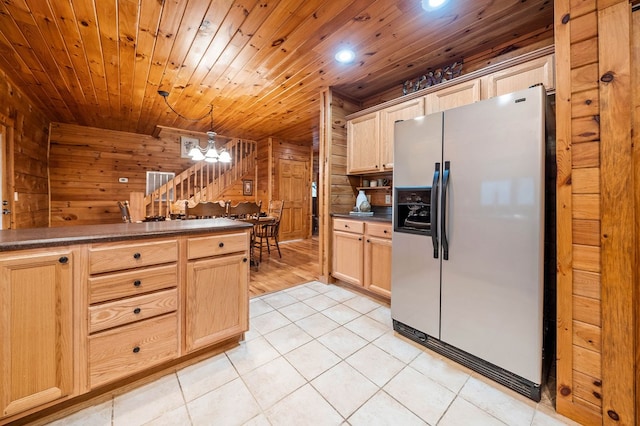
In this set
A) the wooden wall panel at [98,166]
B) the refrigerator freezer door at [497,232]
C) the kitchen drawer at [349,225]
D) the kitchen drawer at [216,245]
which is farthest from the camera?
the wooden wall panel at [98,166]

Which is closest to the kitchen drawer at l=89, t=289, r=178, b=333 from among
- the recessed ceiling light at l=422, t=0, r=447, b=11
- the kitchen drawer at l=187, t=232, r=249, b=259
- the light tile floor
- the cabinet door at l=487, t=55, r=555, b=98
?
the kitchen drawer at l=187, t=232, r=249, b=259

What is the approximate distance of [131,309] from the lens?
57.4 inches

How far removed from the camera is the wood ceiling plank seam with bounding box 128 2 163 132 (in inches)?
73.9

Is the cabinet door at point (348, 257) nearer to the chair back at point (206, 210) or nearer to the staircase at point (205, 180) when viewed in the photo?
the chair back at point (206, 210)

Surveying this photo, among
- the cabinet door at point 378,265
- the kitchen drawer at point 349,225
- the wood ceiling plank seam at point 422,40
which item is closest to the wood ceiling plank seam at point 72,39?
the wood ceiling plank seam at point 422,40

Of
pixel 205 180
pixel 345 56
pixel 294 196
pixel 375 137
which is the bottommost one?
pixel 294 196

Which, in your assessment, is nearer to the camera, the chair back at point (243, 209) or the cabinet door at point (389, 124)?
the cabinet door at point (389, 124)

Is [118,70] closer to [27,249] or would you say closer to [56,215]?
[27,249]

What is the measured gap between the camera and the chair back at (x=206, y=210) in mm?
3504

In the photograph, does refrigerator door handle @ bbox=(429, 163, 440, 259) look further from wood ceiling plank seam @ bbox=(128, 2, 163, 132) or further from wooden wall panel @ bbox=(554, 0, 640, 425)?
wood ceiling plank seam @ bbox=(128, 2, 163, 132)

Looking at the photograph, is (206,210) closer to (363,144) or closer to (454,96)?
(363,144)

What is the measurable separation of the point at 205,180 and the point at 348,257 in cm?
451

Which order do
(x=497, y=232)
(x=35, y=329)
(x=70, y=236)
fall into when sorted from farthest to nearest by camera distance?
(x=497, y=232) → (x=70, y=236) → (x=35, y=329)

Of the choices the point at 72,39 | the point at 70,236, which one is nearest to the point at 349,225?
the point at 70,236
